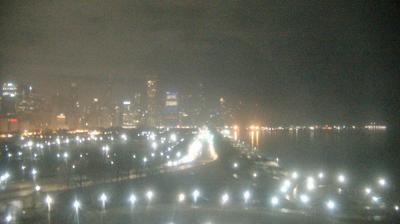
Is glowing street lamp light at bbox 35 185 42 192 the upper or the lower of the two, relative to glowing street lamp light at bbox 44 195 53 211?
lower

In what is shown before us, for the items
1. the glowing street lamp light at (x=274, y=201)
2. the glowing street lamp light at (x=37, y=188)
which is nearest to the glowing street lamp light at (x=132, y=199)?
the glowing street lamp light at (x=274, y=201)

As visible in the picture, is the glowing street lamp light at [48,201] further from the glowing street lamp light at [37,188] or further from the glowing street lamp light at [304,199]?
the glowing street lamp light at [304,199]

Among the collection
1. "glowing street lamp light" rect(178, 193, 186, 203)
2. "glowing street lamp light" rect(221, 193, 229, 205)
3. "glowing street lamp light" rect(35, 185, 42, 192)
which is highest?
"glowing street lamp light" rect(221, 193, 229, 205)

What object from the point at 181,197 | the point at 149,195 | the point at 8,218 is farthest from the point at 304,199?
the point at 8,218

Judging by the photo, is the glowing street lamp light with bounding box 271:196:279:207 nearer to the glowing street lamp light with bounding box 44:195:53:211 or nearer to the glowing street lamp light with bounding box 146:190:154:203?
the glowing street lamp light with bounding box 146:190:154:203

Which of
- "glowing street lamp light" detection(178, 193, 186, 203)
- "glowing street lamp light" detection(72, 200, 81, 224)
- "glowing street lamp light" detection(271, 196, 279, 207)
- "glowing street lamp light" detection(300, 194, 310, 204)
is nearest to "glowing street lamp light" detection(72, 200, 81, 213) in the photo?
"glowing street lamp light" detection(72, 200, 81, 224)

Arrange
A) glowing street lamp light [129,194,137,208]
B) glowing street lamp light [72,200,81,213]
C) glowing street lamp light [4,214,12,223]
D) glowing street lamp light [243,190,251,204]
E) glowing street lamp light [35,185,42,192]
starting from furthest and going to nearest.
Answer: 1. glowing street lamp light [35,185,42,192]
2. glowing street lamp light [243,190,251,204]
3. glowing street lamp light [129,194,137,208]
4. glowing street lamp light [72,200,81,213]
5. glowing street lamp light [4,214,12,223]

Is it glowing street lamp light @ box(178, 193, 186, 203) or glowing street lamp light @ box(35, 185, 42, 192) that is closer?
glowing street lamp light @ box(178, 193, 186, 203)

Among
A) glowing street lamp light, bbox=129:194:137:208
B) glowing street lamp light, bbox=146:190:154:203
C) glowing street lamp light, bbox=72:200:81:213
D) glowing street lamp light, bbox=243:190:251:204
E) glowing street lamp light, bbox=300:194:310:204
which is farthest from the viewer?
glowing street lamp light, bbox=300:194:310:204

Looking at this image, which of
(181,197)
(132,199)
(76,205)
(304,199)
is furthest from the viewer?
(304,199)

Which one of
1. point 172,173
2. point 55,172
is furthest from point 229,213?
point 55,172

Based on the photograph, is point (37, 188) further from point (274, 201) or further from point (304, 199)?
point (304, 199)
